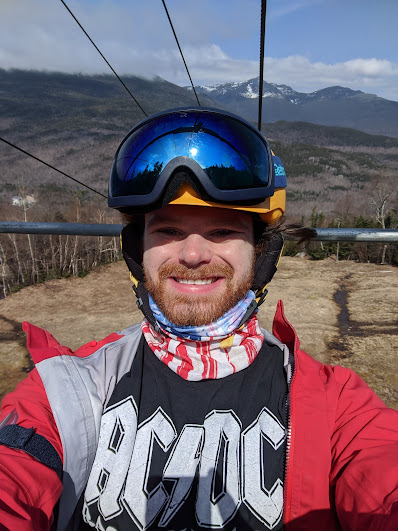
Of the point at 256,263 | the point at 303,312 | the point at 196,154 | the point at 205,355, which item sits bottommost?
the point at 303,312

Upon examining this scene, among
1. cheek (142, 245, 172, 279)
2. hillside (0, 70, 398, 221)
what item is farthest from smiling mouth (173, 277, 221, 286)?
hillside (0, 70, 398, 221)

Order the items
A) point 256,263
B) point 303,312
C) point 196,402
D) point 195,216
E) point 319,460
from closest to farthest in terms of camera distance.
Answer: point 319,460 < point 196,402 < point 195,216 < point 256,263 < point 303,312

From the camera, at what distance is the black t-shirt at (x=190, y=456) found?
129 cm

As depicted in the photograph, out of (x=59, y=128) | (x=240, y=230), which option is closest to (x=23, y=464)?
(x=240, y=230)

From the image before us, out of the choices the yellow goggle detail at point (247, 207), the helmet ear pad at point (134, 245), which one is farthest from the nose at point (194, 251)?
the helmet ear pad at point (134, 245)

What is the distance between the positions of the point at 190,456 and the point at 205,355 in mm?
386

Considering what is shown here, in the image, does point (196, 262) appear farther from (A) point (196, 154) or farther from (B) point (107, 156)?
(B) point (107, 156)

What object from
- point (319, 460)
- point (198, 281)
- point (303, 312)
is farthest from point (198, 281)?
point (303, 312)

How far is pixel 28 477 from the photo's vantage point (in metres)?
1.19

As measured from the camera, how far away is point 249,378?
1568 mm

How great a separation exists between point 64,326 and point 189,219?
5.56m

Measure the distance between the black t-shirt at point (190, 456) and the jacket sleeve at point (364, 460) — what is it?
0.21m

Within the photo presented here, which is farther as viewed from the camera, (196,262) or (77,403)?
(196,262)

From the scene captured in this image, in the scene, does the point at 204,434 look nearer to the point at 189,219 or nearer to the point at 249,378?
the point at 249,378
